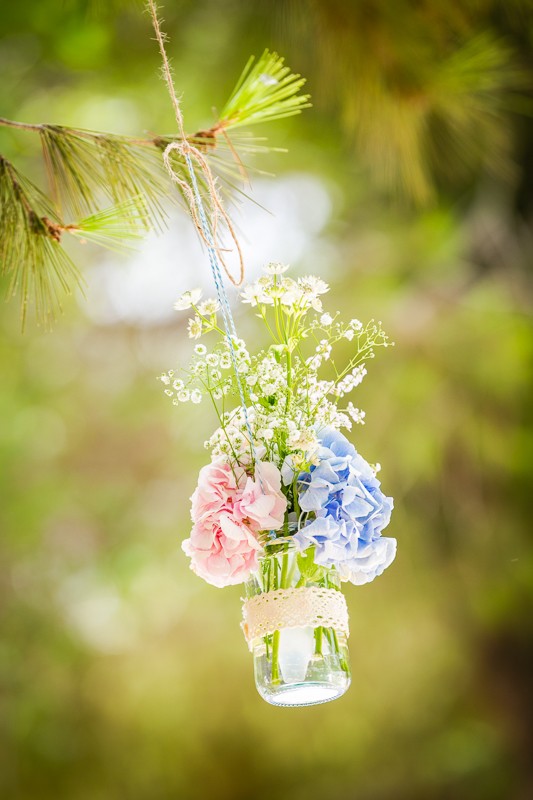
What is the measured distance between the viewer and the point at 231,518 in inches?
37.7

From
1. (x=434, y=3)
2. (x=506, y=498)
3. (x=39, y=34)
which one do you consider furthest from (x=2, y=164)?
(x=506, y=498)

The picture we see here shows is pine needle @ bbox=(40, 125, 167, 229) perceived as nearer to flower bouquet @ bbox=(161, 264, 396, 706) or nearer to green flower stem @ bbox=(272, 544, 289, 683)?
flower bouquet @ bbox=(161, 264, 396, 706)

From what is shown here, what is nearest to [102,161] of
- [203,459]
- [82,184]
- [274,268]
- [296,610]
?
[82,184]

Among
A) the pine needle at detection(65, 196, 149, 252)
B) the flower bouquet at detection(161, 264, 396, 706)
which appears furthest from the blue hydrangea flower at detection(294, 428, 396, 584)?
the pine needle at detection(65, 196, 149, 252)

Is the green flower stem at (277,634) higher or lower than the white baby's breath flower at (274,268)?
lower

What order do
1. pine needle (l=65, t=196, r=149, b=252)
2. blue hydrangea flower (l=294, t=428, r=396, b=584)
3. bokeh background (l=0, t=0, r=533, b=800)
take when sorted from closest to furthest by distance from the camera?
blue hydrangea flower (l=294, t=428, r=396, b=584) → pine needle (l=65, t=196, r=149, b=252) → bokeh background (l=0, t=0, r=533, b=800)

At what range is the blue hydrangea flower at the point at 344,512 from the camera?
36.4 inches

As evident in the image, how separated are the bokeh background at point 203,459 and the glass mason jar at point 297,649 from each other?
7.46 feet

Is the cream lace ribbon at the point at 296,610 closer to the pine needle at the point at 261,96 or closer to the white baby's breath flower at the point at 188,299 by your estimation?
the white baby's breath flower at the point at 188,299

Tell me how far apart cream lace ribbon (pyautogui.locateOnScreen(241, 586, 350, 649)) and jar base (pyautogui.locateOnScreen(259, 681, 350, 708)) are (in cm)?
6

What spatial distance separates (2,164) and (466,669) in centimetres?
286

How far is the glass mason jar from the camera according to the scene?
0.94 metres

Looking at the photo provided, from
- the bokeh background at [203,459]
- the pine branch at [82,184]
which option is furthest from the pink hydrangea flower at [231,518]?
the bokeh background at [203,459]

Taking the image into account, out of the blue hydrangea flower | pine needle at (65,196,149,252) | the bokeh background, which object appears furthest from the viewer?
the bokeh background
